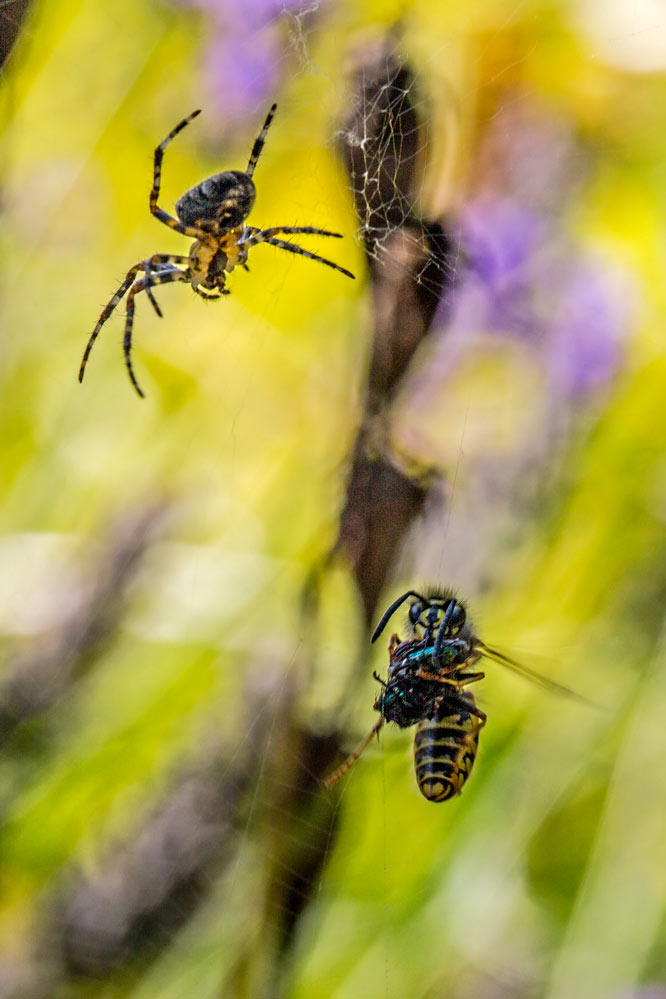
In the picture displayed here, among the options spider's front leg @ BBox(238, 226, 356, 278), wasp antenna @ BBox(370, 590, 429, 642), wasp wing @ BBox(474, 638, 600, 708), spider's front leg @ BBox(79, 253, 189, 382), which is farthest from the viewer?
spider's front leg @ BBox(79, 253, 189, 382)

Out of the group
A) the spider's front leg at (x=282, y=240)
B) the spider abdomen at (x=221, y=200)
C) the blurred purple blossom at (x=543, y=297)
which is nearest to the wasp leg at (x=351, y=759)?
Answer: the blurred purple blossom at (x=543, y=297)

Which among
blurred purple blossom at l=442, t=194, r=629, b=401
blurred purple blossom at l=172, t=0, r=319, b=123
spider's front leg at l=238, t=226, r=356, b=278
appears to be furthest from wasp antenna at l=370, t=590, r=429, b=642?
blurred purple blossom at l=172, t=0, r=319, b=123

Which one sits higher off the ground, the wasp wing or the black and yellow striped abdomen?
the wasp wing

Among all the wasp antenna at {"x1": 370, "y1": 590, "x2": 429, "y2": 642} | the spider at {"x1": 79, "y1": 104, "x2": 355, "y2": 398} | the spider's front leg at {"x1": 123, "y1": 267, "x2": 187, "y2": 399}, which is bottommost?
the wasp antenna at {"x1": 370, "y1": 590, "x2": 429, "y2": 642}

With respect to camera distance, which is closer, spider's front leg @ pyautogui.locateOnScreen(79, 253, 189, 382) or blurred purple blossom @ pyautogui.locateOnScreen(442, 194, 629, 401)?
blurred purple blossom @ pyautogui.locateOnScreen(442, 194, 629, 401)

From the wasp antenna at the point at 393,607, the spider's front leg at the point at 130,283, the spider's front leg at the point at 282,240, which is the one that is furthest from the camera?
the spider's front leg at the point at 130,283

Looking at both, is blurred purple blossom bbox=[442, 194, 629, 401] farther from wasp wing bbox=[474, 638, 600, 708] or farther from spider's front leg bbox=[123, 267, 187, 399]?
spider's front leg bbox=[123, 267, 187, 399]

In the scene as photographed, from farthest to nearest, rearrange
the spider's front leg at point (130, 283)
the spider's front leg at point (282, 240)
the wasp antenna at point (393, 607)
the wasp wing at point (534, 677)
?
the spider's front leg at point (130, 283), the spider's front leg at point (282, 240), the wasp antenna at point (393, 607), the wasp wing at point (534, 677)

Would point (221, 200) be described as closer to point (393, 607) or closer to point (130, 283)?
point (130, 283)

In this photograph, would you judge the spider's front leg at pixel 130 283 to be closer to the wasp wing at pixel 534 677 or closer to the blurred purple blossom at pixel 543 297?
the blurred purple blossom at pixel 543 297
